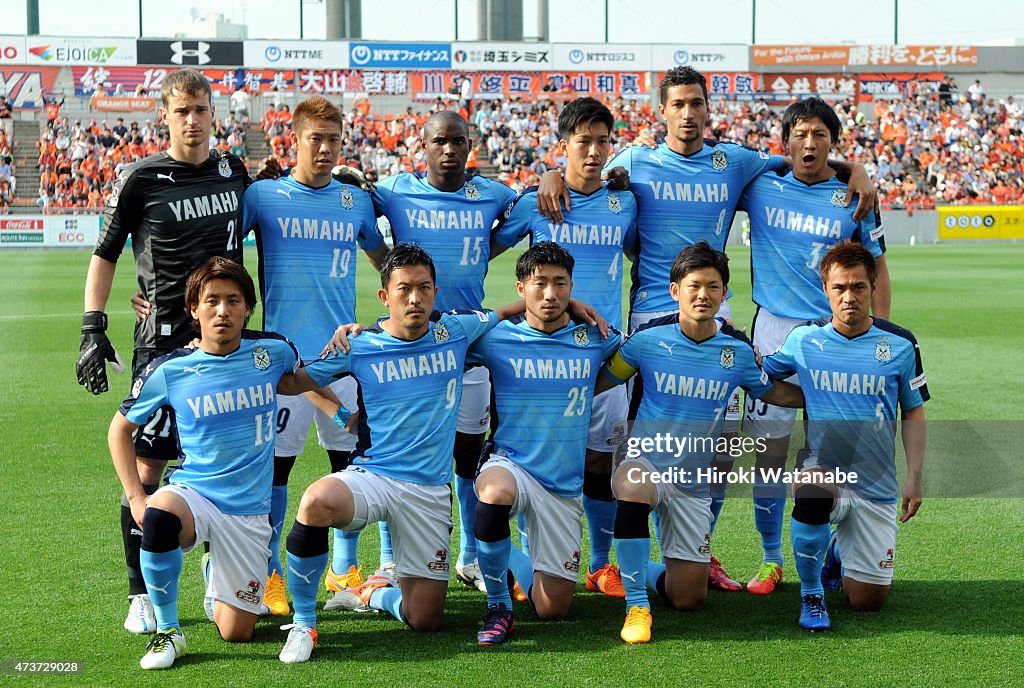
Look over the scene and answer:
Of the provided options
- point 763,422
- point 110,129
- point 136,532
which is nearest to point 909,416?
point 763,422

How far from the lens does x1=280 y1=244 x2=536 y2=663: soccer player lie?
4.68 meters

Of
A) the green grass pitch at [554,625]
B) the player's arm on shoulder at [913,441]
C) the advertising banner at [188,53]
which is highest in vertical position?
the advertising banner at [188,53]

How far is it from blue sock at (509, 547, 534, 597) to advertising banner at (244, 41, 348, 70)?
1459 inches

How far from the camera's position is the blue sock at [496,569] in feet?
15.2

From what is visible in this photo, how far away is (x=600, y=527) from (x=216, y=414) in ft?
6.42

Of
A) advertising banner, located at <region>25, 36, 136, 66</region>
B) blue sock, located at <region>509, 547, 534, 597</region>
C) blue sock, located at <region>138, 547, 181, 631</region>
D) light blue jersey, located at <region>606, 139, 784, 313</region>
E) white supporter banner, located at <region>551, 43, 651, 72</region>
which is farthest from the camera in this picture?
white supporter banner, located at <region>551, 43, 651, 72</region>

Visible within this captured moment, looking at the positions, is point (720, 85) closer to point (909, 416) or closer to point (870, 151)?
point (870, 151)

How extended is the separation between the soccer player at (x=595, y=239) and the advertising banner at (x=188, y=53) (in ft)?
119

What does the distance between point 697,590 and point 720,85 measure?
135 ft

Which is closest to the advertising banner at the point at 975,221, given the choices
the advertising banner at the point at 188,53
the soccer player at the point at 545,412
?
the advertising banner at the point at 188,53

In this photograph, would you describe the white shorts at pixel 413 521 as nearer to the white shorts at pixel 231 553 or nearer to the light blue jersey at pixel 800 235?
the white shorts at pixel 231 553

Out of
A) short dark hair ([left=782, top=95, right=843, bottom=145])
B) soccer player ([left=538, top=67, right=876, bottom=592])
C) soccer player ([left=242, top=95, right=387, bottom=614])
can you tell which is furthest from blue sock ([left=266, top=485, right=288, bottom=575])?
short dark hair ([left=782, top=95, right=843, bottom=145])

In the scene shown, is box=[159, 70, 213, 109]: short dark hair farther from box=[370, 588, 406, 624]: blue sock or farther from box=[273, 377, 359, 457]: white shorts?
box=[370, 588, 406, 624]: blue sock

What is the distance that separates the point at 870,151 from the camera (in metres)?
39.8
